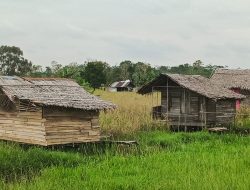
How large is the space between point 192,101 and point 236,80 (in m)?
11.6

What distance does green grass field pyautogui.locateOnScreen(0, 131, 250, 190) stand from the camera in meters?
11.4

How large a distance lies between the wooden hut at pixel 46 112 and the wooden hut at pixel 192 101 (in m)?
7.36

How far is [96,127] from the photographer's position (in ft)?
63.5

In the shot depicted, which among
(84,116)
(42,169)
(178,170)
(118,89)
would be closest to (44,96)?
(84,116)

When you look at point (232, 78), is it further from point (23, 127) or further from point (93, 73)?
point (93, 73)

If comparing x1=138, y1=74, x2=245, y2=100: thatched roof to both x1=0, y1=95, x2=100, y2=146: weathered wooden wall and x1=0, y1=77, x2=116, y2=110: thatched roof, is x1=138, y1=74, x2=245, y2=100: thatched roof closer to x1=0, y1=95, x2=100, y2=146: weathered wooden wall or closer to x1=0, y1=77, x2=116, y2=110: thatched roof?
x1=0, y1=77, x2=116, y2=110: thatched roof

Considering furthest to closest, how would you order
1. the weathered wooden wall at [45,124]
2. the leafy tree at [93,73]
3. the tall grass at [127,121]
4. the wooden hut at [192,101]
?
the leafy tree at [93,73] < the wooden hut at [192,101] < the tall grass at [127,121] < the weathered wooden wall at [45,124]

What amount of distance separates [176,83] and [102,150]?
367 inches

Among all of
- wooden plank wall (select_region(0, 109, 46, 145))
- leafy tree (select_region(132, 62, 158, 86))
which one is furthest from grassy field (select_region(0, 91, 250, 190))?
leafy tree (select_region(132, 62, 158, 86))

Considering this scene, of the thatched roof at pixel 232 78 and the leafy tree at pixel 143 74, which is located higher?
the leafy tree at pixel 143 74

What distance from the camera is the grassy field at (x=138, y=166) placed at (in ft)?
37.4

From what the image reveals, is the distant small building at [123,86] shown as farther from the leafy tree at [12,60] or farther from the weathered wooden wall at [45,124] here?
the weathered wooden wall at [45,124]

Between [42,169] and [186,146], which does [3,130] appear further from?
[186,146]

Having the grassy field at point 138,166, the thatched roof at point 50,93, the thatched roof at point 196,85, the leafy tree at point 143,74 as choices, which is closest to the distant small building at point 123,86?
the leafy tree at point 143,74
